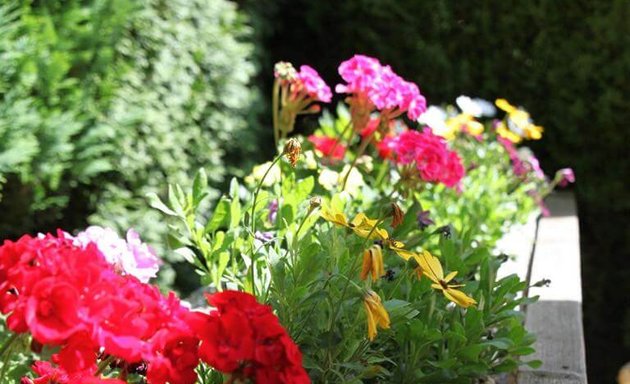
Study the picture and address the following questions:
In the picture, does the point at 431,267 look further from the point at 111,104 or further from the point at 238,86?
the point at 238,86

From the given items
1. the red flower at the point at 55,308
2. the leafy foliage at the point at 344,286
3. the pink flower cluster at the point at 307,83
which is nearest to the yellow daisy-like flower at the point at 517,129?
the leafy foliage at the point at 344,286

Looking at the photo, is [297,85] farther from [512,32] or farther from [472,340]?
[512,32]

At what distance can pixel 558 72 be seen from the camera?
4.36 metres

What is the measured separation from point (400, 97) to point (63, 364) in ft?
4.03

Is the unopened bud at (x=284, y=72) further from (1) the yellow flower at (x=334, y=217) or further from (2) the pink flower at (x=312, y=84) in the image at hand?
(1) the yellow flower at (x=334, y=217)

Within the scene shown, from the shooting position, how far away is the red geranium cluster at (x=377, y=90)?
7.22 ft

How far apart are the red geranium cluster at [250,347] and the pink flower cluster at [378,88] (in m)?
1.07

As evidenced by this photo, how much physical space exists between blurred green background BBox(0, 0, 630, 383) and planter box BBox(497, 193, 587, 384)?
28.9 inches

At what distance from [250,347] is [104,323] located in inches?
7.4

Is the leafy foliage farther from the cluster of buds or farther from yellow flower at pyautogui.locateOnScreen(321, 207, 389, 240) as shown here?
the cluster of buds

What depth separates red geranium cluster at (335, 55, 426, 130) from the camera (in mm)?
2201

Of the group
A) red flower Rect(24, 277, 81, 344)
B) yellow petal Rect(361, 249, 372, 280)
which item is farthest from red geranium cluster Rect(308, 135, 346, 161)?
red flower Rect(24, 277, 81, 344)

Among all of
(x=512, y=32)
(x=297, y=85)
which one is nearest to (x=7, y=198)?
(x=297, y=85)

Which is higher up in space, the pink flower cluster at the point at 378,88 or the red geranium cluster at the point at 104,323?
the pink flower cluster at the point at 378,88
